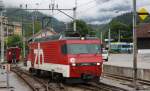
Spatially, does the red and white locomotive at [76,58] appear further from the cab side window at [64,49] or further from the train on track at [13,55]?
the train on track at [13,55]

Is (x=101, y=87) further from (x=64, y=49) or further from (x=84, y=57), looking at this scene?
(x=64, y=49)

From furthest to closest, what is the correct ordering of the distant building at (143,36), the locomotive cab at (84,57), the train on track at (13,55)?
the distant building at (143,36) → the train on track at (13,55) → the locomotive cab at (84,57)

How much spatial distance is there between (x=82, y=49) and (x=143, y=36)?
166 ft

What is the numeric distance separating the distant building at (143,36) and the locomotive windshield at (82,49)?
49.5 meters

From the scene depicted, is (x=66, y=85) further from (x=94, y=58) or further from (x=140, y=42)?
(x=140, y=42)

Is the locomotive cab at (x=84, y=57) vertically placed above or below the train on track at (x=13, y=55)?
above

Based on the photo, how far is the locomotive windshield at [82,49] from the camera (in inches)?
1013

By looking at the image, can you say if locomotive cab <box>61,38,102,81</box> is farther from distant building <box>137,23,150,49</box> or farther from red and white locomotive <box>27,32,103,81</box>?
distant building <box>137,23,150,49</box>

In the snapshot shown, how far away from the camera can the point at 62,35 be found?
2659 centimetres

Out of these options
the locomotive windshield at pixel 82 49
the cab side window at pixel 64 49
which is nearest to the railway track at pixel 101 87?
the locomotive windshield at pixel 82 49

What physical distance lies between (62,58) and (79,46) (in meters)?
1.17

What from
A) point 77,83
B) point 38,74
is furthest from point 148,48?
point 77,83

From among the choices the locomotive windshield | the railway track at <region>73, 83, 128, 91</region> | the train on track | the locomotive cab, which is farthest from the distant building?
the railway track at <region>73, 83, 128, 91</region>

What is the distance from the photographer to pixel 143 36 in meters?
75.6
